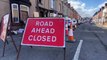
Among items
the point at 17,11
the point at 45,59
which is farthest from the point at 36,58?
the point at 17,11

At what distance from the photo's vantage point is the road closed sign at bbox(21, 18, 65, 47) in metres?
5.84

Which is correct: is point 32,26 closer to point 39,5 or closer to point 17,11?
point 17,11

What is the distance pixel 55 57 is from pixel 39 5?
2087 centimetres

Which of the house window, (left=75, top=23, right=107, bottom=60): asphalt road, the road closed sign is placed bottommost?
(left=75, top=23, right=107, bottom=60): asphalt road

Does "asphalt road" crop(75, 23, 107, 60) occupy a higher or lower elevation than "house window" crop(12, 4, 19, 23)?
lower

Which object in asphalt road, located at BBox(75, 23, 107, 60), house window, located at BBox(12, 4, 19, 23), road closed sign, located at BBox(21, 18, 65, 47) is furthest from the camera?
house window, located at BBox(12, 4, 19, 23)

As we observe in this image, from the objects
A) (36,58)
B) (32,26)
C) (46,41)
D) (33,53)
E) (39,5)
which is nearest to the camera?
(46,41)

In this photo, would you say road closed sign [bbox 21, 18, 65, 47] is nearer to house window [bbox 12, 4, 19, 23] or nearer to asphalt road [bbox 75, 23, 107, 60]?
asphalt road [bbox 75, 23, 107, 60]

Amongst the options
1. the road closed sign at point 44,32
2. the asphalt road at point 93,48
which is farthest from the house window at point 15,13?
the road closed sign at point 44,32

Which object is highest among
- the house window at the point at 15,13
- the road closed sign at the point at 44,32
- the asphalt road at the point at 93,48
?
the house window at the point at 15,13

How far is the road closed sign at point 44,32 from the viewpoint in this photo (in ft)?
19.1

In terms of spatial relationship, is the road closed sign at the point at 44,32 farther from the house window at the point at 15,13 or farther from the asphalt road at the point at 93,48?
the house window at the point at 15,13

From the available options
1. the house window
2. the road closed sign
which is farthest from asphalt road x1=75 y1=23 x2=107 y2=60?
the house window

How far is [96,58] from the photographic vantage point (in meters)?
6.82
